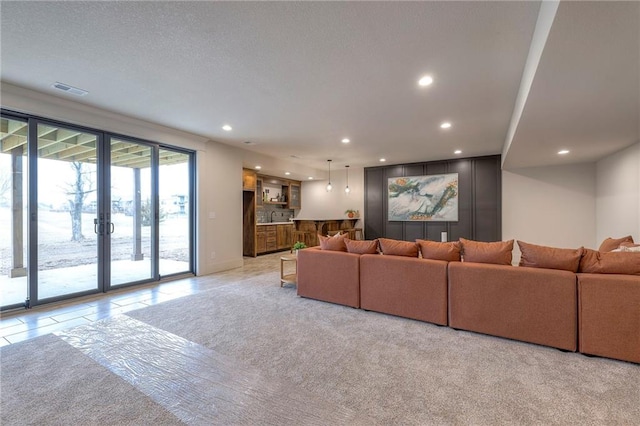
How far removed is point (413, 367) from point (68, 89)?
4633mm

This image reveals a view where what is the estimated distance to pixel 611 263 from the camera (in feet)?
7.98

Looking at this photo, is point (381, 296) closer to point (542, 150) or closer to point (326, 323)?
point (326, 323)

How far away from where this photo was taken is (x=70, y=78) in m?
3.04

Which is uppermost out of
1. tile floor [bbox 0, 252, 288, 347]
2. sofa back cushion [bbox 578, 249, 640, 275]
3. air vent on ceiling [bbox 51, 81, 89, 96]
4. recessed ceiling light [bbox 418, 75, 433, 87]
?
air vent on ceiling [bbox 51, 81, 89, 96]

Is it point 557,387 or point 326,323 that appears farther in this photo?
point 326,323

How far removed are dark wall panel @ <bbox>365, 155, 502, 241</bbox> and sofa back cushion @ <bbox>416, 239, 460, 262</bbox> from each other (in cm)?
489

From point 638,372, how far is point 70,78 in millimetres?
5785

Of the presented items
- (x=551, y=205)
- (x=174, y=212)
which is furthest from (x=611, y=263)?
(x=174, y=212)

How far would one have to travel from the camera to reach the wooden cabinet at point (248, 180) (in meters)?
7.38

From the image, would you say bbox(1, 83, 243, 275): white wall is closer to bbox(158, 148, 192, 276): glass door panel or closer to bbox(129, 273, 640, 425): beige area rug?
bbox(158, 148, 192, 276): glass door panel

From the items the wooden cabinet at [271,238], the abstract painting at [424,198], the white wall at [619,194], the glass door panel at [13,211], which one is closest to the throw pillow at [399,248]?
the white wall at [619,194]

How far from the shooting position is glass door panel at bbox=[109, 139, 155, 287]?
174 inches

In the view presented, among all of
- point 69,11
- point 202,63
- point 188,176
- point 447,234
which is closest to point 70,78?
point 69,11

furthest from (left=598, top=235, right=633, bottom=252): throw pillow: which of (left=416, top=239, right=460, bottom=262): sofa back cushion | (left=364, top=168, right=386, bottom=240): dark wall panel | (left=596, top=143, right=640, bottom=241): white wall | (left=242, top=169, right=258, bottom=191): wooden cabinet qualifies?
(left=242, top=169, right=258, bottom=191): wooden cabinet
